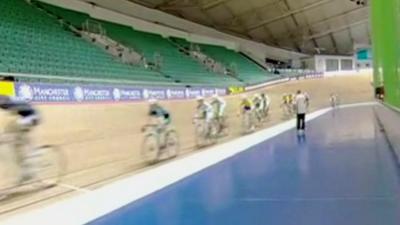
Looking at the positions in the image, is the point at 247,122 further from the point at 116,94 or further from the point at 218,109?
the point at 116,94

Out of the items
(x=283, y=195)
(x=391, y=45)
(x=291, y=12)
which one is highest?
(x=291, y=12)

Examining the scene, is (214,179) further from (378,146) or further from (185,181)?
(378,146)

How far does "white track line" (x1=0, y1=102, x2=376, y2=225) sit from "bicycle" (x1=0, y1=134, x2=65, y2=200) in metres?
0.73

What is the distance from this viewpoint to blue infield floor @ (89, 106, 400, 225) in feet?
18.0

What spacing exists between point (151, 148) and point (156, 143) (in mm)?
160

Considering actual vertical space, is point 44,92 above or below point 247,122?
above

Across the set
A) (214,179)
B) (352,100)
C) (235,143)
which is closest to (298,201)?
(214,179)

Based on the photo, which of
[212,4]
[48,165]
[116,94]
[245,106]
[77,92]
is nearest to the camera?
[48,165]

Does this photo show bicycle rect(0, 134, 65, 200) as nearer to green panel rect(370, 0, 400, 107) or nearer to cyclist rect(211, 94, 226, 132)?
green panel rect(370, 0, 400, 107)

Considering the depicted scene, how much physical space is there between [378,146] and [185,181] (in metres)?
5.21

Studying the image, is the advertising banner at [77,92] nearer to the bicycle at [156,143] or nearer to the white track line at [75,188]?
the bicycle at [156,143]

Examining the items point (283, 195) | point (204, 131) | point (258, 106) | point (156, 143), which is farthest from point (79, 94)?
point (258, 106)

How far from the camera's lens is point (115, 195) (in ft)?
23.0

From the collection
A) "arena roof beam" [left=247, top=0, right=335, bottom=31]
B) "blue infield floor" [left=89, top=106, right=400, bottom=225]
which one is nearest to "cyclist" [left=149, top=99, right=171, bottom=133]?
"blue infield floor" [left=89, top=106, right=400, bottom=225]
